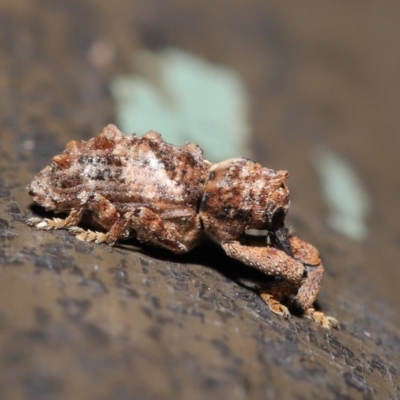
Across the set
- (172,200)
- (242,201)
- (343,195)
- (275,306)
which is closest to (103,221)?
(172,200)

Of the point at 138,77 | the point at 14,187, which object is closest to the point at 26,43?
the point at 138,77

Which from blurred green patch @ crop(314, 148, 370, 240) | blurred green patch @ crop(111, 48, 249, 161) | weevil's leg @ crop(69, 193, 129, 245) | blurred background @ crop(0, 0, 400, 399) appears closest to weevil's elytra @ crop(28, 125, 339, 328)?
weevil's leg @ crop(69, 193, 129, 245)

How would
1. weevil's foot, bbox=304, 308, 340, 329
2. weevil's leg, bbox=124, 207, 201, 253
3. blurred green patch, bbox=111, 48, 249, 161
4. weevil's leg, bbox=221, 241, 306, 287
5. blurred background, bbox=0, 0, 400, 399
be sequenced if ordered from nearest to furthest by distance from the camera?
blurred background, bbox=0, 0, 400, 399
weevil's leg, bbox=124, 207, 201, 253
weevil's leg, bbox=221, 241, 306, 287
weevil's foot, bbox=304, 308, 340, 329
blurred green patch, bbox=111, 48, 249, 161

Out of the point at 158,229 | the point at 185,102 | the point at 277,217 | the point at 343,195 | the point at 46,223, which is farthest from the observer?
the point at 343,195

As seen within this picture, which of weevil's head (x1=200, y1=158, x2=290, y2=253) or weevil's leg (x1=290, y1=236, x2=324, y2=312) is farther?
weevil's leg (x1=290, y1=236, x2=324, y2=312)

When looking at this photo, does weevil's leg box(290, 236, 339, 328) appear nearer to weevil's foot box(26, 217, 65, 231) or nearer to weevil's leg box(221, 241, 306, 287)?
weevil's leg box(221, 241, 306, 287)

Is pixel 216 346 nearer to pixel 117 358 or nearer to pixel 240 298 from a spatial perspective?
pixel 117 358

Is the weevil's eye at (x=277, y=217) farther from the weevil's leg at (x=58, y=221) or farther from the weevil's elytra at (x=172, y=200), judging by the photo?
the weevil's leg at (x=58, y=221)

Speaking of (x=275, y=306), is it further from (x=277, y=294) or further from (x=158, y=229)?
(x=158, y=229)
